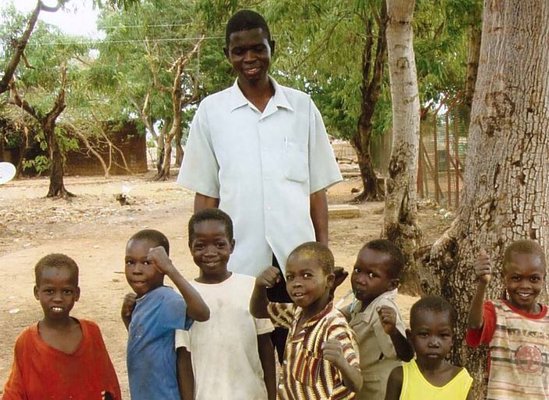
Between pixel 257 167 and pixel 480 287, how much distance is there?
35.4 inches

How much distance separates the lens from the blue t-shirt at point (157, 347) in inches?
96.1

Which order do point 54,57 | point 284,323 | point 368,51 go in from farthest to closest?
point 54,57 → point 368,51 → point 284,323

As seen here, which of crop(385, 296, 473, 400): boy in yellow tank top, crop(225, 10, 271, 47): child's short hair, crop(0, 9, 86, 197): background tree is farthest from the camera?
crop(0, 9, 86, 197): background tree

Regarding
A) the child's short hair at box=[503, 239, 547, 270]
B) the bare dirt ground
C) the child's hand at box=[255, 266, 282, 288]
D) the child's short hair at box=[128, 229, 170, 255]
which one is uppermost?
the child's short hair at box=[128, 229, 170, 255]

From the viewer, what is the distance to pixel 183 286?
231 cm

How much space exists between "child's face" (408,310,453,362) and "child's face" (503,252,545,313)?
30cm

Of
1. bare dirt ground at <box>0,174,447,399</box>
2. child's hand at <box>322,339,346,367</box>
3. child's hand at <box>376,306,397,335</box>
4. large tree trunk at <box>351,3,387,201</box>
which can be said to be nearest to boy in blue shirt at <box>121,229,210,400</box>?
child's hand at <box>322,339,346,367</box>

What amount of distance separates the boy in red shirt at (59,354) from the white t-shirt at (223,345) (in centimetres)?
33

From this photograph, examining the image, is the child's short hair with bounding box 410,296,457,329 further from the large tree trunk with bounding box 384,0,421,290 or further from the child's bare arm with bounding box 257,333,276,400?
the large tree trunk with bounding box 384,0,421,290

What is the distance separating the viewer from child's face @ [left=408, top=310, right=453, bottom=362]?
2.35 metres

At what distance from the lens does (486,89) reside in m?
3.19

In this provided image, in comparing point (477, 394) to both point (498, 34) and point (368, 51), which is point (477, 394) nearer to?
point (498, 34)

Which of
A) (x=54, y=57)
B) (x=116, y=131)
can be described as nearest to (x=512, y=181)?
(x=54, y=57)

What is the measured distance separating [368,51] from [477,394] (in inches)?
359
